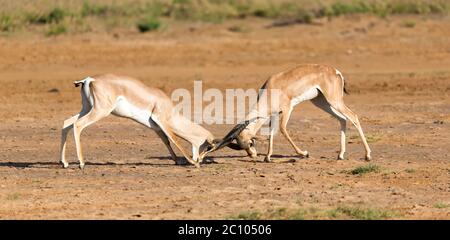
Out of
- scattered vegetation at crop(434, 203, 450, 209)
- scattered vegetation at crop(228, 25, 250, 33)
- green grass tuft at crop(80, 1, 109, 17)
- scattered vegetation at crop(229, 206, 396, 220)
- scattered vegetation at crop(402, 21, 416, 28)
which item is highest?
scattered vegetation at crop(229, 206, 396, 220)

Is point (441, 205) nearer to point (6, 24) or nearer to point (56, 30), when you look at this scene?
point (56, 30)

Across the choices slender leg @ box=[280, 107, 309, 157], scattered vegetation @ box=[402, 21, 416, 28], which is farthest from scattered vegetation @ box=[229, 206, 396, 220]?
scattered vegetation @ box=[402, 21, 416, 28]

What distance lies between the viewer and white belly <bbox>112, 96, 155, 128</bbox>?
15.1 metres

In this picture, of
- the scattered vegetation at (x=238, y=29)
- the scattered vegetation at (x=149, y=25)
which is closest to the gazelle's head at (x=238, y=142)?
the scattered vegetation at (x=238, y=29)

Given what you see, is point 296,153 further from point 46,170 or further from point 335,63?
point 335,63

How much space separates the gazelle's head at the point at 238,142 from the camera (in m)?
15.3

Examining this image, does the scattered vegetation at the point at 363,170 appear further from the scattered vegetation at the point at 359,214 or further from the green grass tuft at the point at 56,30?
the green grass tuft at the point at 56,30

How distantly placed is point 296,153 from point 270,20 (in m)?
16.7

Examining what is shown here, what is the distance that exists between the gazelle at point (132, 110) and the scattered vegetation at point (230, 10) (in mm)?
16389

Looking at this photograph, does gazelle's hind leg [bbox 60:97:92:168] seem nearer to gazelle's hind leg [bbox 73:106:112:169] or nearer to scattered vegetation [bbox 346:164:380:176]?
gazelle's hind leg [bbox 73:106:112:169]

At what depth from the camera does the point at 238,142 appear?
51.0 feet

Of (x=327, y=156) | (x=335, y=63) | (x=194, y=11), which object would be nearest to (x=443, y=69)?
(x=335, y=63)

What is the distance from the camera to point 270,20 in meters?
32.8

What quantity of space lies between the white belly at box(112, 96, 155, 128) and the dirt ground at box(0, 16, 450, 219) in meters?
0.71
